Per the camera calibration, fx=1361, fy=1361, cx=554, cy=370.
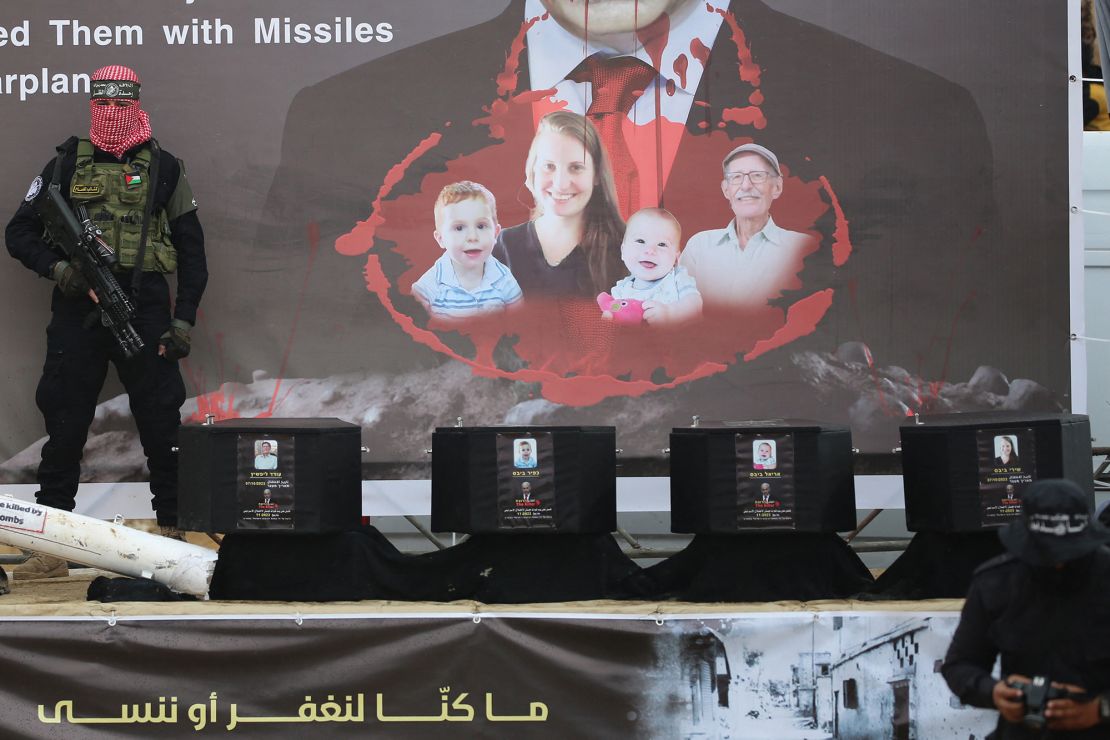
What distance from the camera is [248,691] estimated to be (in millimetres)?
4727

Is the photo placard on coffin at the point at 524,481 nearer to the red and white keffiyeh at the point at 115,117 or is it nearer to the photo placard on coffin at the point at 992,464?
the photo placard on coffin at the point at 992,464

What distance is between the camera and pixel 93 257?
5754 mm

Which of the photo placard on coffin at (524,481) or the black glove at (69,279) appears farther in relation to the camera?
the black glove at (69,279)

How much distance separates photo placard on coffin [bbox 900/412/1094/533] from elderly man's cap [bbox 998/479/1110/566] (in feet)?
5.00

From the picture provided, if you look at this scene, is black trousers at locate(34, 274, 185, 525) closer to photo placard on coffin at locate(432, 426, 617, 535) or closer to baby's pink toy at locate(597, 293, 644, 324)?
photo placard on coffin at locate(432, 426, 617, 535)

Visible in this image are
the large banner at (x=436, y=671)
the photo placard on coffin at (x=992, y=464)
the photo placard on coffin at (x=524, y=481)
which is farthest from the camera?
the photo placard on coffin at (x=524, y=481)

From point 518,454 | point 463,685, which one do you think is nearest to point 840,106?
point 518,454

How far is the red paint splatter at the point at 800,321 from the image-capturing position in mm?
6297

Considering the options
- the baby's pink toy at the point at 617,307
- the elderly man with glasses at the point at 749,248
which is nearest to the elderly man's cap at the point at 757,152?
the elderly man with glasses at the point at 749,248

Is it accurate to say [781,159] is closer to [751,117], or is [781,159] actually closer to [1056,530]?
[751,117]

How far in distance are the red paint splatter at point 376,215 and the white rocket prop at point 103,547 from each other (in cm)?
164

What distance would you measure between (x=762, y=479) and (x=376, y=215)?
235cm

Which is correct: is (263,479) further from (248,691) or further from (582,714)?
(582,714)

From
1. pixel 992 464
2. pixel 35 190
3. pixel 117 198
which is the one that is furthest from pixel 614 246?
pixel 35 190
